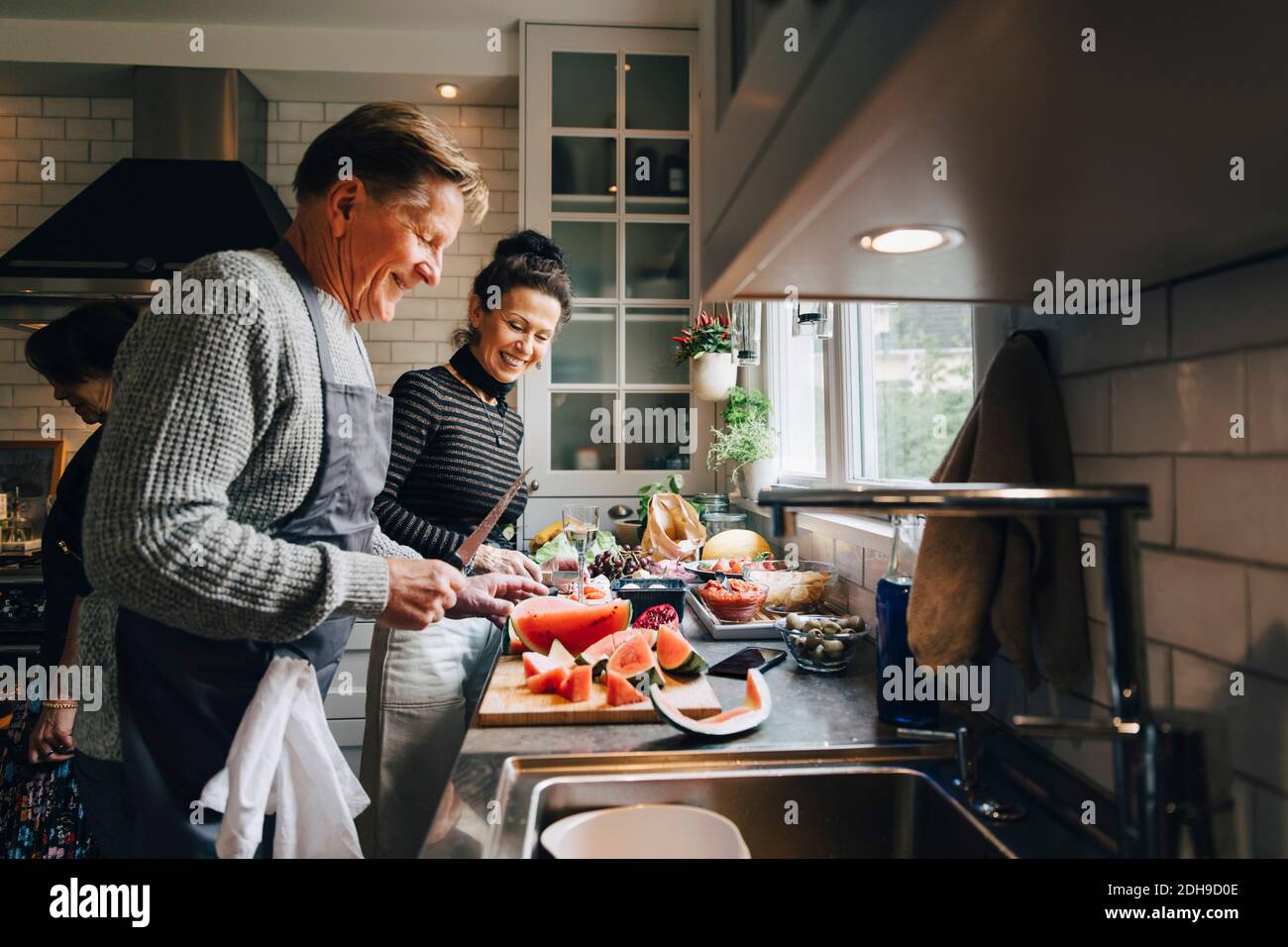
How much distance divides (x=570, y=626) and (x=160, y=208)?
287 centimetres

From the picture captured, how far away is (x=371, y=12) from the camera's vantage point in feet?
10.9

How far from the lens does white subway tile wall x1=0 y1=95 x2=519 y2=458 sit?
11.7 feet

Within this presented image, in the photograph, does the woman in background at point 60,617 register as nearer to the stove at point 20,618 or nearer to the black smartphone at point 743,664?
the stove at point 20,618

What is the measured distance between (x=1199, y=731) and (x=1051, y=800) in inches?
13.7

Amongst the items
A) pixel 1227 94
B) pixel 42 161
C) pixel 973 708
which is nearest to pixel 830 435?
pixel 973 708

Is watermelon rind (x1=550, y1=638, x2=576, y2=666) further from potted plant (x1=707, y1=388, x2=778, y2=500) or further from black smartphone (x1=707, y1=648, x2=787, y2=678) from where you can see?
potted plant (x1=707, y1=388, x2=778, y2=500)

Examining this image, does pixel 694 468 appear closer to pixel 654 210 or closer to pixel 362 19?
pixel 654 210

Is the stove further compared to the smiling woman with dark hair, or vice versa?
the stove

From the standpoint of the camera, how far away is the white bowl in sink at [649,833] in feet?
2.88

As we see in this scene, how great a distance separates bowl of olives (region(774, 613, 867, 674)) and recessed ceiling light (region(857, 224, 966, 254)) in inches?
32.1

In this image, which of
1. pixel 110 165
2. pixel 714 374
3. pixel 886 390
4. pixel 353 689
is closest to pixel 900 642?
pixel 886 390

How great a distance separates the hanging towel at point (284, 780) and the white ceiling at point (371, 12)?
333 centimetres

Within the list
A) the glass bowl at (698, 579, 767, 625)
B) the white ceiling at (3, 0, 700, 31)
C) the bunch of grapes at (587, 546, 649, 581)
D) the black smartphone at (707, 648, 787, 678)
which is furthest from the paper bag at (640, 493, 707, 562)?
the white ceiling at (3, 0, 700, 31)
